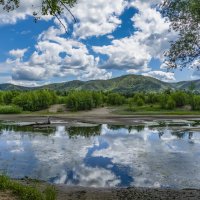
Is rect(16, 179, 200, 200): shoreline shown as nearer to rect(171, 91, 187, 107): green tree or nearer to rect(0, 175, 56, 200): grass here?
rect(0, 175, 56, 200): grass

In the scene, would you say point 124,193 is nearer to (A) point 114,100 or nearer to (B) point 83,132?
(B) point 83,132

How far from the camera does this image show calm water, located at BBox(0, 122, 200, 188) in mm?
27156

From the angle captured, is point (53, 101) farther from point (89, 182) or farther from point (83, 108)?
point (89, 182)

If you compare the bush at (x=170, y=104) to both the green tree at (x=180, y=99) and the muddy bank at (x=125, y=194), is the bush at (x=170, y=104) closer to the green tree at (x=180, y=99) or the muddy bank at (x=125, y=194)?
the green tree at (x=180, y=99)

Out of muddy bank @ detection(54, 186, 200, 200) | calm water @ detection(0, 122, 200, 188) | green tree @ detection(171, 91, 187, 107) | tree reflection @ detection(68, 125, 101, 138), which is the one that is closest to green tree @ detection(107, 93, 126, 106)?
green tree @ detection(171, 91, 187, 107)

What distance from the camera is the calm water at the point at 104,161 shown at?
27.2 m

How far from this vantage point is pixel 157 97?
142m

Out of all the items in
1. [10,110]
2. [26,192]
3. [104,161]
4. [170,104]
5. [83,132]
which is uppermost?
[170,104]

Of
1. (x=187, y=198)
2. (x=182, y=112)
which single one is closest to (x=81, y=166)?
(x=187, y=198)

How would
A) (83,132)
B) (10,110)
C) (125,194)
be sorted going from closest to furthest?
(125,194) → (83,132) → (10,110)

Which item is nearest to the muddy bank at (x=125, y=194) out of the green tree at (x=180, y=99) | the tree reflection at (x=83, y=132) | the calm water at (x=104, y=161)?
the calm water at (x=104, y=161)

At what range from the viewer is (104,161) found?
3409 cm

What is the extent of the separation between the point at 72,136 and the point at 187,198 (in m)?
33.9

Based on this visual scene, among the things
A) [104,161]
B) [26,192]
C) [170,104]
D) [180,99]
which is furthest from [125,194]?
[180,99]
